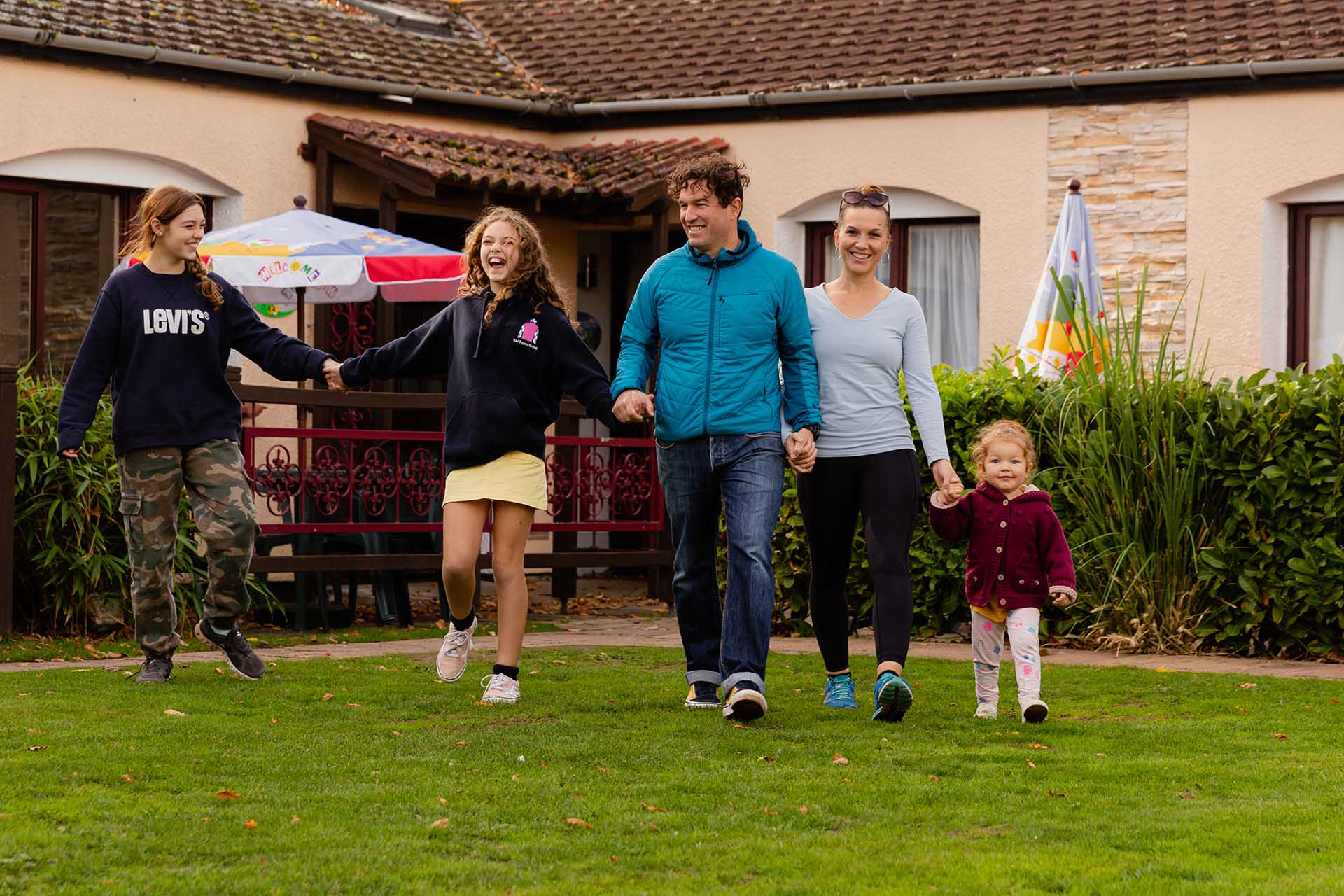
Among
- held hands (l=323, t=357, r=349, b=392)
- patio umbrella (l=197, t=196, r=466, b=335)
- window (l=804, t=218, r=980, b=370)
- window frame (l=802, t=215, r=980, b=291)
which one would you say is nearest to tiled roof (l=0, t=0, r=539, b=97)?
patio umbrella (l=197, t=196, r=466, b=335)

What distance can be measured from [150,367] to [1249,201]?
8.07m

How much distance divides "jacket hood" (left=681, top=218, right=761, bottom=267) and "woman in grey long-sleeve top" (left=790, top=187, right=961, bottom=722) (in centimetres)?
29

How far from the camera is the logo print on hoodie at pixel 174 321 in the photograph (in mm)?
6965

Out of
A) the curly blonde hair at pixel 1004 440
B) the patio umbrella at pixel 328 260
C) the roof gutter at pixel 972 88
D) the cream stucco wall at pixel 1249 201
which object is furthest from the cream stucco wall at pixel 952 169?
the curly blonde hair at pixel 1004 440

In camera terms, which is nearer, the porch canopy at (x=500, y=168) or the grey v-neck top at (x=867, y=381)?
the grey v-neck top at (x=867, y=381)

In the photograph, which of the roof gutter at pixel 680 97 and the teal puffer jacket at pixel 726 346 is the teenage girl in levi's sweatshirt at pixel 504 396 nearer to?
the teal puffer jacket at pixel 726 346

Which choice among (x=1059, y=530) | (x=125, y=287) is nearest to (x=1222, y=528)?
(x=1059, y=530)

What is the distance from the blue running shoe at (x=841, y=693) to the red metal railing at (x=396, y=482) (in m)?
3.72

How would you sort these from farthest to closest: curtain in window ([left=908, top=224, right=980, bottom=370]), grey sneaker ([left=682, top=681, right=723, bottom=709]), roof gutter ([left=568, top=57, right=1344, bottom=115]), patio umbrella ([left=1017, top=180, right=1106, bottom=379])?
curtain in window ([left=908, top=224, right=980, bottom=370]), roof gutter ([left=568, top=57, right=1344, bottom=115]), patio umbrella ([left=1017, top=180, right=1106, bottom=379]), grey sneaker ([left=682, top=681, right=723, bottom=709])

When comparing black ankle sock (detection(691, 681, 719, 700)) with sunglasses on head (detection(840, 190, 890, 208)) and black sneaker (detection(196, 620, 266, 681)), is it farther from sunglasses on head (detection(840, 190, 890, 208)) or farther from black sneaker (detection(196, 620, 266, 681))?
black sneaker (detection(196, 620, 266, 681))

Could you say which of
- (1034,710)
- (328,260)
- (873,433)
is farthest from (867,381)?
(328,260)

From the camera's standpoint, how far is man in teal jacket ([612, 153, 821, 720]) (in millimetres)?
6102

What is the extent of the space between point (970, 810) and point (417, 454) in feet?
21.3

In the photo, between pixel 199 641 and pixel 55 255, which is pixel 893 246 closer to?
pixel 55 255
